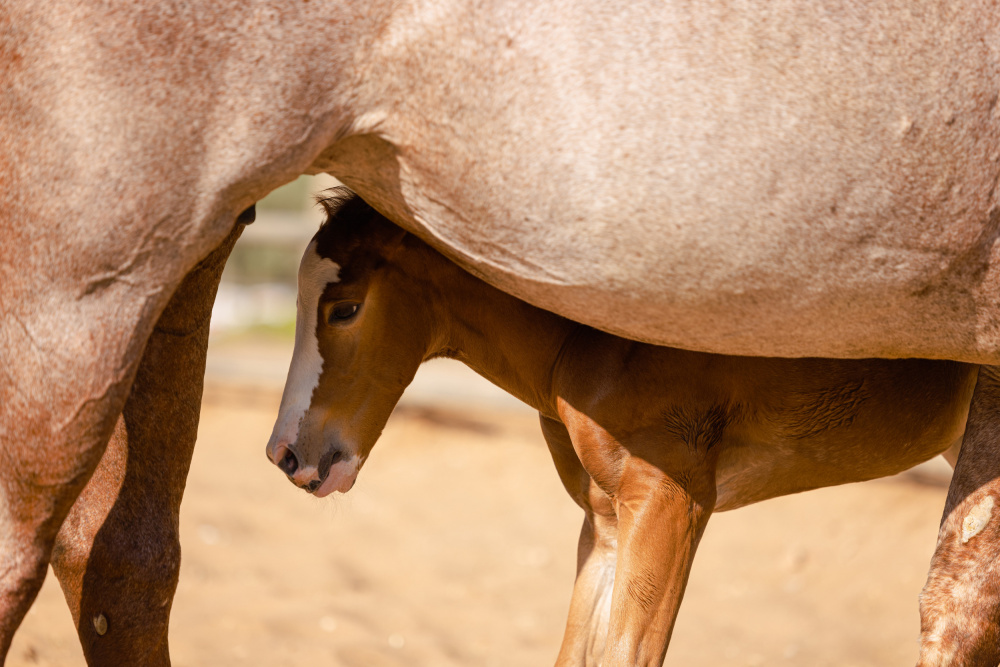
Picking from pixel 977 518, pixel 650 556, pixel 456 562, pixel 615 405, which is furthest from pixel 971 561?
pixel 456 562

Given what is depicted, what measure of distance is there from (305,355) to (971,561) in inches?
67.5

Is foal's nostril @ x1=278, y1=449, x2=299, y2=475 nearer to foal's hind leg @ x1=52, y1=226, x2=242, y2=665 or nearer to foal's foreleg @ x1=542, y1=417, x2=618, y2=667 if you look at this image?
foal's hind leg @ x1=52, y1=226, x2=242, y2=665

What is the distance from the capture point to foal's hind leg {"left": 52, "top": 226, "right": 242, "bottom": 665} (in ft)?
7.75

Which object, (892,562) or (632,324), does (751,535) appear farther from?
(632,324)

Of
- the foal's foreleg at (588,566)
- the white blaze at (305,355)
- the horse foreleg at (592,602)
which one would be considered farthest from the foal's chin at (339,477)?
the horse foreleg at (592,602)

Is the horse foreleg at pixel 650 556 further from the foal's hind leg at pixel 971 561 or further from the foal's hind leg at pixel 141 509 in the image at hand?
the foal's hind leg at pixel 141 509

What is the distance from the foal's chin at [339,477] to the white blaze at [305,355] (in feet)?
0.47

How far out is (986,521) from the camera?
209cm

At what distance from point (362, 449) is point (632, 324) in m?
1.17

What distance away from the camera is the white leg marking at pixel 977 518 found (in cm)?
209

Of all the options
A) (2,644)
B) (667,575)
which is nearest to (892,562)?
(667,575)

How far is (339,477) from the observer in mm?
2707

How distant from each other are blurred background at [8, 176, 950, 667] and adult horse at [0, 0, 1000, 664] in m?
2.59

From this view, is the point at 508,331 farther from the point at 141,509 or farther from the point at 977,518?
the point at 977,518
